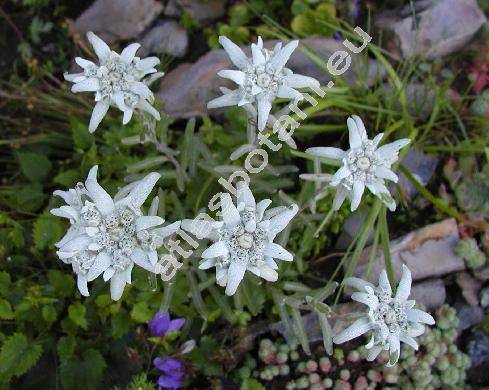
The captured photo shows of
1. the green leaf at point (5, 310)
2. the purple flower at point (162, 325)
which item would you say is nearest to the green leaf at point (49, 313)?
the green leaf at point (5, 310)

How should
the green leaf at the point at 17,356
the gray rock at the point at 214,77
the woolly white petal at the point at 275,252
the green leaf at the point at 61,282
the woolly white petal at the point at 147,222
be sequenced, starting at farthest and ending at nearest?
1. the gray rock at the point at 214,77
2. the green leaf at the point at 61,282
3. the green leaf at the point at 17,356
4. the woolly white petal at the point at 275,252
5. the woolly white petal at the point at 147,222

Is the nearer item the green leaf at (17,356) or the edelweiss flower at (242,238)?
the edelweiss flower at (242,238)

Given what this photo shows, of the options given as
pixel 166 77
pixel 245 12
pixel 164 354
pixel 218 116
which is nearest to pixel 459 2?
pixel 245 12

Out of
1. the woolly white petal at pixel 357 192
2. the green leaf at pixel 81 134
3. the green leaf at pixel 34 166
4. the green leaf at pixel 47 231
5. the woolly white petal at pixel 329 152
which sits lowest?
the green leaf at pixel 47 231

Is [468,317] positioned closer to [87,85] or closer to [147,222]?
[147,222]

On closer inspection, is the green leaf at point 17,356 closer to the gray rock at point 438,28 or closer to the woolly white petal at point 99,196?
the woolly white petal at point 99,196

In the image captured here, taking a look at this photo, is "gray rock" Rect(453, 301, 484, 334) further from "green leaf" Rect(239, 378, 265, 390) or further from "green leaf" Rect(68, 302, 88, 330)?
"green leaf" Rect(68, 302, 88, 330)

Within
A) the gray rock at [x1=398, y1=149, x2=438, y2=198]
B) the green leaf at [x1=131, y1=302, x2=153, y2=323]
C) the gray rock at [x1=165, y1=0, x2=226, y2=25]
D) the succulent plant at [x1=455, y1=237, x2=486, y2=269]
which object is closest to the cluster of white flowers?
the green leaf at [x1=131, y1=302, x2=153, y2=323]

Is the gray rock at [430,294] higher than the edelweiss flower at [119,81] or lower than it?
lower

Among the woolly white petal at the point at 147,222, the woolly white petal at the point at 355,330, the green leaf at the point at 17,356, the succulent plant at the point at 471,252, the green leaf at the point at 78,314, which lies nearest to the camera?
the woolly white petal at the point at 147,222
